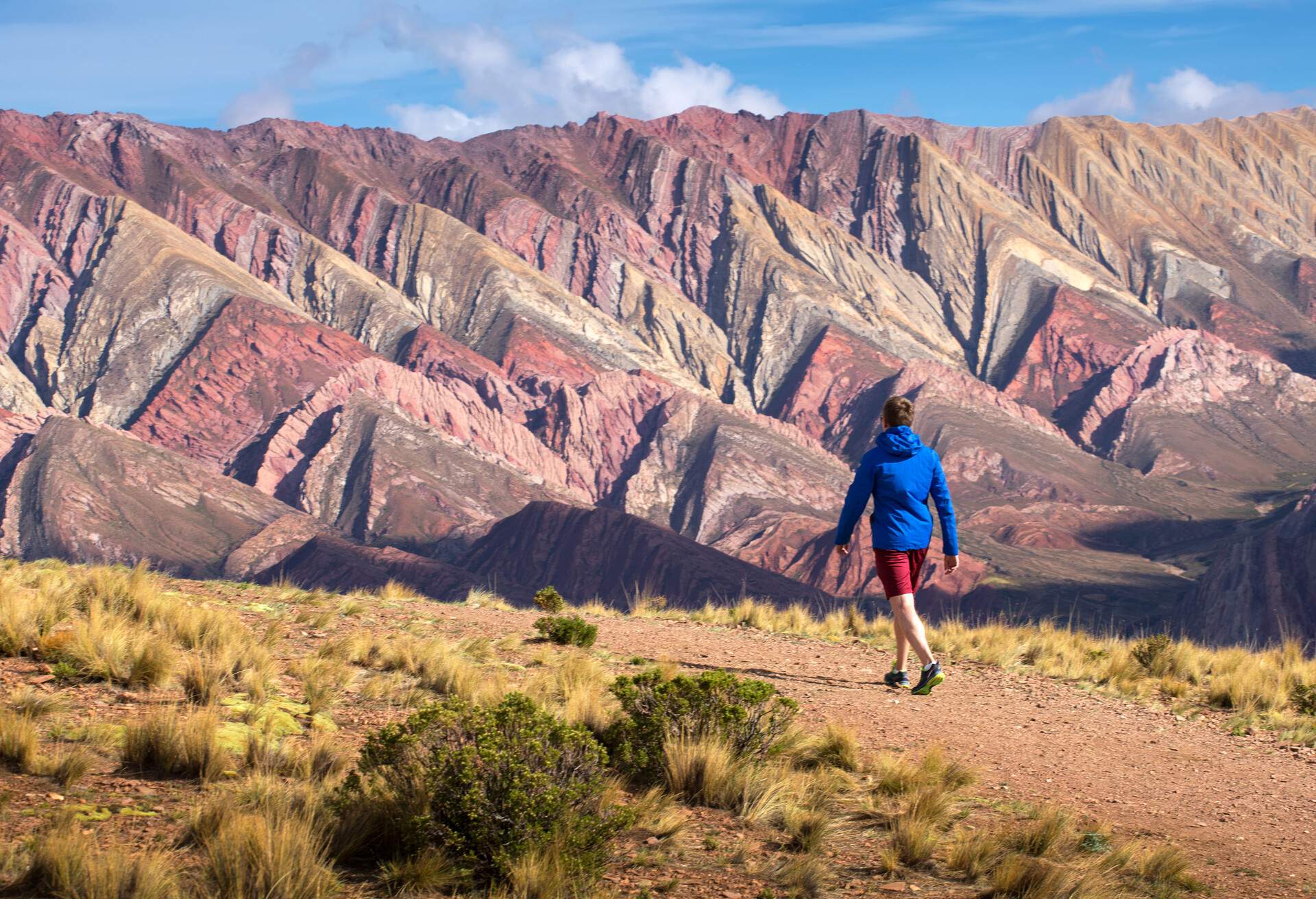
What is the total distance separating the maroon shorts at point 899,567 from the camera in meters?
11.4

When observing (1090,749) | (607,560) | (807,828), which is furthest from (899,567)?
(607,560)

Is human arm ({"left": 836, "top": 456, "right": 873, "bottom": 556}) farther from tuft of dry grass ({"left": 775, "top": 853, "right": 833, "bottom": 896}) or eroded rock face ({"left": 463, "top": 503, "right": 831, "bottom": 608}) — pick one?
eroded rock face ({"left": 463, "top": 503, "right": 831, "bottom": 608})

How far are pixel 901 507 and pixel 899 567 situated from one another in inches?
22.6

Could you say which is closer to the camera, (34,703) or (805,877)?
(805,877)

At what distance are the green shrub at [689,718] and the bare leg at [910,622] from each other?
2.25 meters

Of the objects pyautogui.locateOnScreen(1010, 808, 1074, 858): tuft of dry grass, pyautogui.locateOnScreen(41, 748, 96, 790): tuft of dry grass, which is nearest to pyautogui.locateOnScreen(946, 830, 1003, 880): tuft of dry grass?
pyautogui.locateOnScreen(1010, 808, 1074, 858): tuft of dry grass

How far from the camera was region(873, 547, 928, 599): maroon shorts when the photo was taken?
37.3 ft

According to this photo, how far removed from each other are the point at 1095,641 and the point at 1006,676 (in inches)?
147

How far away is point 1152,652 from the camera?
49.9ft

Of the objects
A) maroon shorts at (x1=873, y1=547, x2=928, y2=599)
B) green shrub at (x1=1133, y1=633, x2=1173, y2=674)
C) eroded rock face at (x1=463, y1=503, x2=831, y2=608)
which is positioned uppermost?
maroon shorts at (x1=873, y1=547, x2=928, y2=599)

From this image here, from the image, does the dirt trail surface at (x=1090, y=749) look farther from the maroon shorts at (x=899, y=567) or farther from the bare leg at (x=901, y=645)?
the maroon shorts at (x=899, y=567)

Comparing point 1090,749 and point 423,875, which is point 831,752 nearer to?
point 1090,749

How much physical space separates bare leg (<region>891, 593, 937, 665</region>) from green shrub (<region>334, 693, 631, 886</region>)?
4.50 m

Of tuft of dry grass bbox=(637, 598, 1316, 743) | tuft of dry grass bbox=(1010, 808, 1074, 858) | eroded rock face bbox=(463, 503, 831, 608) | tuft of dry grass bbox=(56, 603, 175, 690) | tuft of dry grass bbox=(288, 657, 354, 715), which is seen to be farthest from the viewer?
eroded rock face bbox=(463, 503, 831, 608)
